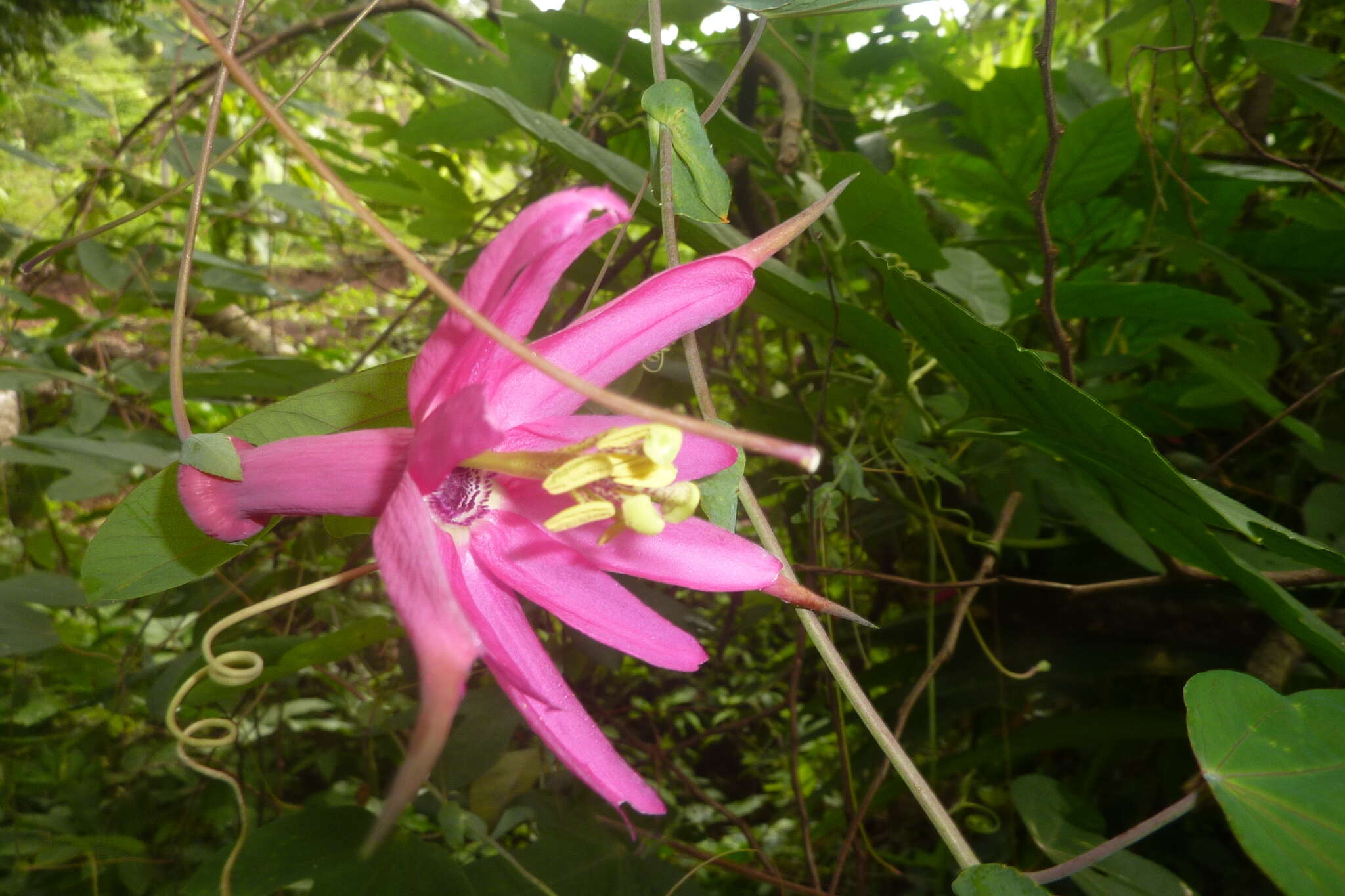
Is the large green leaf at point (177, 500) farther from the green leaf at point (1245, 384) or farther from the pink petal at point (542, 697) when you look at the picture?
the green leaf at point (1245, 384)

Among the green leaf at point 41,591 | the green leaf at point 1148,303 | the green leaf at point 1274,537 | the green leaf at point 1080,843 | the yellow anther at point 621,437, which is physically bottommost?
the green leaf at point 1080,843

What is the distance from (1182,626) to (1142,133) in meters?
0.47

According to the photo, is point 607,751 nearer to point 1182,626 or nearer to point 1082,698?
point 1182,626

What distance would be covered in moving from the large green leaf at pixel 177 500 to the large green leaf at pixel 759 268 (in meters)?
0.17

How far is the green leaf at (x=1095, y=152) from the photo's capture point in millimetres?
694

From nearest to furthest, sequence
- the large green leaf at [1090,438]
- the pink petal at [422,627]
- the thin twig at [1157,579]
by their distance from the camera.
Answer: the pink petal at [422,627] → the large green leaf at [1090,438] → the thin twig at [1157,579]

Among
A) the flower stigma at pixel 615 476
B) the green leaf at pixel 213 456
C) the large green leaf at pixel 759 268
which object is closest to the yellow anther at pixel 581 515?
the flower stigma at pixel 615 476

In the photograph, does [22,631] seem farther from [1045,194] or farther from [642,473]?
[1045,194]

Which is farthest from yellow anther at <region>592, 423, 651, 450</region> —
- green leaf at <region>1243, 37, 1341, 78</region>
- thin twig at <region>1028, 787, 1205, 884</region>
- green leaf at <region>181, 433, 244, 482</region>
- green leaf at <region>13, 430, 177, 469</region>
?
green leaf at <region>1243, 37, 1341, 78</region>

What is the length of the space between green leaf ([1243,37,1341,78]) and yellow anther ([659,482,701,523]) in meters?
0.65

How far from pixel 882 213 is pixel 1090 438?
24cm

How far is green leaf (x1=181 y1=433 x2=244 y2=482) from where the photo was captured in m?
0.26

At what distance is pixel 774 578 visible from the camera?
11.7 inches

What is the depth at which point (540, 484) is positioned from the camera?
12.0 inches
